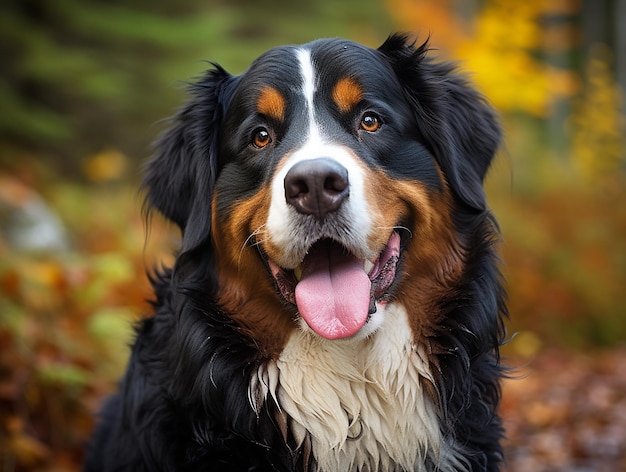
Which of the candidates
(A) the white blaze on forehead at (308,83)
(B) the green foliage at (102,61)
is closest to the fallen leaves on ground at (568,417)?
(A) the white blaze on forehead at (308,83)

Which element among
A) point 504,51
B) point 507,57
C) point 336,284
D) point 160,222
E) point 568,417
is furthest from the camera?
point 504,51

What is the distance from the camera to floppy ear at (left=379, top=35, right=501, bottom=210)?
3.28 m

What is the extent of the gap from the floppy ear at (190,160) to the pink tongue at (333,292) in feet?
1.95

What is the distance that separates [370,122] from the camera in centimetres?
323

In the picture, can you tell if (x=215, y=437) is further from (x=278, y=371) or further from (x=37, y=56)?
(x=37, y=56)

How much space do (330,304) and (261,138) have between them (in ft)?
2.96

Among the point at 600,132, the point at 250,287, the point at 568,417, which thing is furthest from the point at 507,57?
the point at 250,287

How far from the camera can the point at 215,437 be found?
312 centimetres

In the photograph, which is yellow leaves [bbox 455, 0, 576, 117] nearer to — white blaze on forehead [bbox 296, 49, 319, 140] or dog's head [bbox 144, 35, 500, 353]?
dog's head [bbox 144, 35, 500, 353]

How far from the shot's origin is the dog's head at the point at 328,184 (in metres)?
2.90

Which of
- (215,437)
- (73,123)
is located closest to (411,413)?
(215,437)

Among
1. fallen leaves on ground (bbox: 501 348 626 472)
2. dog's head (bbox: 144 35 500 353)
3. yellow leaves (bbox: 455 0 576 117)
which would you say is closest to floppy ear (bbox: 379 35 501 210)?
dog's head (bbox: 144 35 500 353)

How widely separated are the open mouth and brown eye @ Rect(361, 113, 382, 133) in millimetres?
518

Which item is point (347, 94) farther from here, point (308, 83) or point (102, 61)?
point (102, 61)
